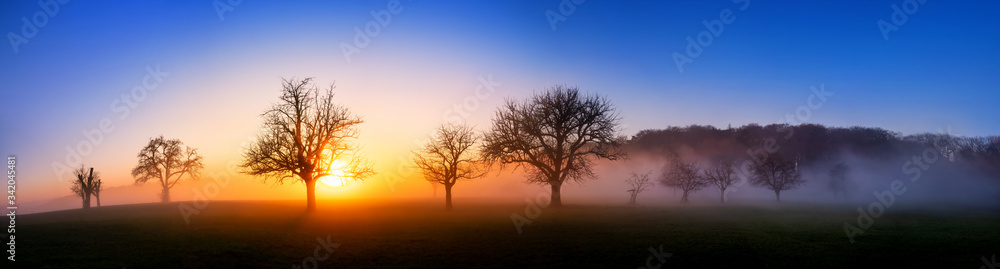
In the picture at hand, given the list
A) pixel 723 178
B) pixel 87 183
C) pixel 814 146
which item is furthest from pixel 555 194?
pixel 814 146

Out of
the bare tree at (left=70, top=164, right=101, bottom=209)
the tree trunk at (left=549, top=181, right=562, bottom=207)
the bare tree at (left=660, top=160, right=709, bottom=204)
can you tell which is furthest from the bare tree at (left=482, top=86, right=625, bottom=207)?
the bare tree at (left=70, top=164, right=101, bottom=209)

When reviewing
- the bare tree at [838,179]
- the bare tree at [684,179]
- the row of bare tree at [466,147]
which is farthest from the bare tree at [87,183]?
the bare tree at [838,179]

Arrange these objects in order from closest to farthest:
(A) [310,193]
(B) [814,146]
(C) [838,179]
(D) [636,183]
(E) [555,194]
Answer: (A) [310,193] → (E) [555,194] → (D) [636,183] → (C) [838,179] → (B) [814,146]

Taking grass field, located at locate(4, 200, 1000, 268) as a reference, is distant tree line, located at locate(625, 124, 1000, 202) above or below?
above

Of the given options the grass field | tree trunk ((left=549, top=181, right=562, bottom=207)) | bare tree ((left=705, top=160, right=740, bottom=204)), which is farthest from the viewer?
bare tree ((left=705, top=160, right=740, bottom=204))

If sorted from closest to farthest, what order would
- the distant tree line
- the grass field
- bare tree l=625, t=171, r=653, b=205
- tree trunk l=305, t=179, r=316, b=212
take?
the grass field, tree trunk l=305, t=179, r=316, b=212, bare tree l=625, t=171, r=653, b=205, the distant tree line

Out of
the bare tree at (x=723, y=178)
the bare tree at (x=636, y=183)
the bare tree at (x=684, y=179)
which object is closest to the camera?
the bare tree at (x=636, y=183)

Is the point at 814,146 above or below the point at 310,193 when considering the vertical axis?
above

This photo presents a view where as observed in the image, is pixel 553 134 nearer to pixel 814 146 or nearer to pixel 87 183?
pixel 87 183

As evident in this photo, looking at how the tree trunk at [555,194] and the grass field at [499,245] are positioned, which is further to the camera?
the tree trunk at [555,194]

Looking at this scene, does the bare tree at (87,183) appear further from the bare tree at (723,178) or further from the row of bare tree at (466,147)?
the bare tree at (723,178)

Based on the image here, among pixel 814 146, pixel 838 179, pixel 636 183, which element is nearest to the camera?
pixel 636 183

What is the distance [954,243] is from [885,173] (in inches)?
3903

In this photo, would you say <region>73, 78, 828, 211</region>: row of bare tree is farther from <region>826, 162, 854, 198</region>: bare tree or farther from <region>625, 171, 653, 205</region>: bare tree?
<region>826, 162, 854, 198</region>: bare tree
